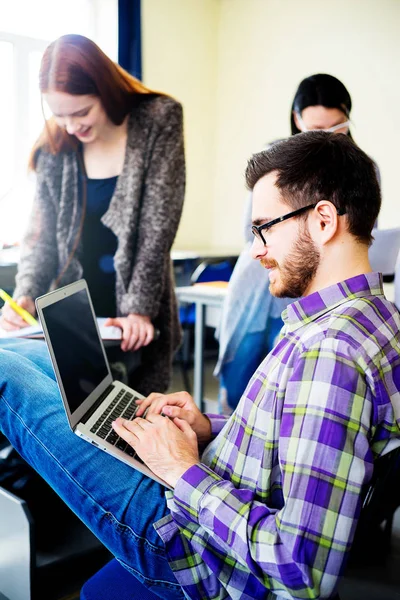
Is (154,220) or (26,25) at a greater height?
(26,25)

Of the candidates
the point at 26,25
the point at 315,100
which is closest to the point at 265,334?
the point at 315,100

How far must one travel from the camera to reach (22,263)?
1823 millimetres

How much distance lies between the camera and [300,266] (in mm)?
887

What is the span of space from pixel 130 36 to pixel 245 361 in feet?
8.86

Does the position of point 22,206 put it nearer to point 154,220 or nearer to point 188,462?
point 154,220

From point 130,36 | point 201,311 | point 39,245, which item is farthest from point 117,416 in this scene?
point 130,36

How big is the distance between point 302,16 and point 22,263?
3135mm

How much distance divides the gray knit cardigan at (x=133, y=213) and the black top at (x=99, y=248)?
1.1 inches

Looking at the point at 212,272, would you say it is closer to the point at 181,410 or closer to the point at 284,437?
the point at 181,410

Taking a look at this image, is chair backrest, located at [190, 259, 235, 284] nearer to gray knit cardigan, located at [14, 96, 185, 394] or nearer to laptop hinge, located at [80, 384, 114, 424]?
gray knit cardigan, located at [14, 96, 185, 394]

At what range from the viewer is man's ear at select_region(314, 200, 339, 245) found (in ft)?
2.79

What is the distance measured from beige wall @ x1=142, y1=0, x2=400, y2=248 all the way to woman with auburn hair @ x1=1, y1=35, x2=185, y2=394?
2324mm

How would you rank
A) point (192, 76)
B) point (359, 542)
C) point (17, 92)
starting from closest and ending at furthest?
1. point (359, 542)
2. point (17, 92)
3. point (192, 76)

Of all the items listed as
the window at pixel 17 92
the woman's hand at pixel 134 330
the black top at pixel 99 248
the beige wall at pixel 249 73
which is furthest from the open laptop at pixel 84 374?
the beige wall at pixel 249 73
